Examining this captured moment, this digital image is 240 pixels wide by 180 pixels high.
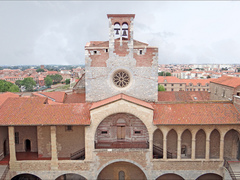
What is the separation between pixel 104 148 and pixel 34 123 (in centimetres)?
748

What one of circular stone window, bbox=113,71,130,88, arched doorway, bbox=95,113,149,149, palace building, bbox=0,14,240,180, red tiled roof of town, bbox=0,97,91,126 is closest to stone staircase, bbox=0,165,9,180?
palace building, bbox=0,14,240,180

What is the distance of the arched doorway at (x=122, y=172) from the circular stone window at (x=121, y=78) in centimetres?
898

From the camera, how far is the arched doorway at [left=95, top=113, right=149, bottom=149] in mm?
22938

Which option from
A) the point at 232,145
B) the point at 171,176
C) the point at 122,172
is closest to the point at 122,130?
the point at 122,172

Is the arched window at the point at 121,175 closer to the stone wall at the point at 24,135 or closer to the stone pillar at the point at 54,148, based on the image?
the stone pillar at the point at 54,148

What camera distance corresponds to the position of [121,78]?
24.2 m

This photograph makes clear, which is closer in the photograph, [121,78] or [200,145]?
[200,145]

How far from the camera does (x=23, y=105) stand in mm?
22141

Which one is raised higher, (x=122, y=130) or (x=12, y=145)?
(x=122, y=130)

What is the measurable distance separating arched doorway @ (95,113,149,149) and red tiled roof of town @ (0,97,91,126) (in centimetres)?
320

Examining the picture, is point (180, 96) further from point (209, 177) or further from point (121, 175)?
point (121, 175)

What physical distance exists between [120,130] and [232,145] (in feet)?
40.6

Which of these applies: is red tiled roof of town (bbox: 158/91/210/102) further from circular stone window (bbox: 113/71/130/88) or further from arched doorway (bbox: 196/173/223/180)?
arched doorway (bbox: 196/173/223/180)

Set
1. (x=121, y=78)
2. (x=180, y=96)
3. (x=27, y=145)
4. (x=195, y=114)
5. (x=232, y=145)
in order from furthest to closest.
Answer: (x=180, y=96)
(x=121, y=78)
(x=27, y=145)
(x=232, y=145)
(x=195, y=114)
